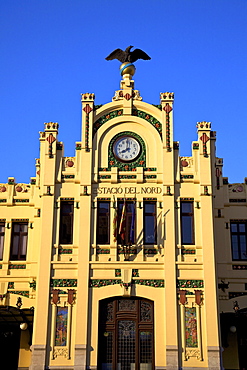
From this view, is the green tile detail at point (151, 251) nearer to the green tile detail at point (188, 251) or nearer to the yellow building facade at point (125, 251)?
the yellow building facade at point (125, 251)

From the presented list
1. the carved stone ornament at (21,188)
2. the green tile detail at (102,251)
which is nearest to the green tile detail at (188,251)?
the green tile detail at (102,251)

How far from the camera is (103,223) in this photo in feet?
90.8

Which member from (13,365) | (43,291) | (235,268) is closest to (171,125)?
(235,268)

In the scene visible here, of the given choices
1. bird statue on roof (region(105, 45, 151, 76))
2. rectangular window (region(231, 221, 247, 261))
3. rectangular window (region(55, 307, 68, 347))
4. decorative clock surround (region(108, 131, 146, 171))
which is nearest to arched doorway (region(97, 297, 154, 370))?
rectangular window (region(55, 307, 68, 347))

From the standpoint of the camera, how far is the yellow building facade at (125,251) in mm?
25500

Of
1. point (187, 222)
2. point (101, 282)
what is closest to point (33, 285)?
point (101, 282)

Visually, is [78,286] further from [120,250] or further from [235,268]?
[235,268]

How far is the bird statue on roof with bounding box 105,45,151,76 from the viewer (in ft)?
101

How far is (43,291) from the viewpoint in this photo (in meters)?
26.2

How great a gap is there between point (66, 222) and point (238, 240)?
9882mm

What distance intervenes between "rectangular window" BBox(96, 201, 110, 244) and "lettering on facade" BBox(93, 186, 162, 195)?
0.66 m

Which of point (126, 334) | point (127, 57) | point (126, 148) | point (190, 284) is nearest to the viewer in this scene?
point (126, 334)

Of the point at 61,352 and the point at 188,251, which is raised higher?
the point at 188,251

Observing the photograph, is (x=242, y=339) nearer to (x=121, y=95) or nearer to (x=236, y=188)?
(x=236, y=188)
